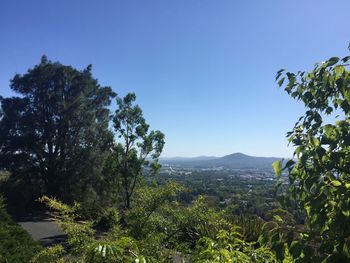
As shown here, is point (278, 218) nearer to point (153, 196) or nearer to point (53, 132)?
point (153, 196)

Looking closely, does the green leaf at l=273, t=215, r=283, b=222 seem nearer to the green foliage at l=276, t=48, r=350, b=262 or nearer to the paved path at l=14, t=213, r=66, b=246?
the green foliage at l=276, t=48, r=350, b=262

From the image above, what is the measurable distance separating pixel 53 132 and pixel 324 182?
24.1m

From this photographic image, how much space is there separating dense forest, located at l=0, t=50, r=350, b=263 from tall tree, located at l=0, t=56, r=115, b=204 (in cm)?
7

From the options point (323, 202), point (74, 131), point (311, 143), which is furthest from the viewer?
point (74, 131)

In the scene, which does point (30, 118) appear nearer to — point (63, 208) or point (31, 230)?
point (31, 230)

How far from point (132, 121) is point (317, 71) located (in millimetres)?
20693

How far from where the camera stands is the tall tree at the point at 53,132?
23078 millimetres

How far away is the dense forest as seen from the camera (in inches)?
68.7

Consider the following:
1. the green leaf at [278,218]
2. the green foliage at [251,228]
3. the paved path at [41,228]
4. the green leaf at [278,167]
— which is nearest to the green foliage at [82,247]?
the green leaf at [278,218]

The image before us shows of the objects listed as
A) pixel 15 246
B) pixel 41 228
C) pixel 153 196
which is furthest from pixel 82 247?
pixel 41 228

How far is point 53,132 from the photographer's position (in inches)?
947

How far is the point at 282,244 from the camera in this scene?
5.54 feet

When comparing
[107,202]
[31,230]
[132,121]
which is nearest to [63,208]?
[31,230]

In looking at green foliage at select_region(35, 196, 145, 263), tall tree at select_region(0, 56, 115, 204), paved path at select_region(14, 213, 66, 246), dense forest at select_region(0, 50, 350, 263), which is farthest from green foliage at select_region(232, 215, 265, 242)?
tall tree at select_region(0, 56, 115, 204)
